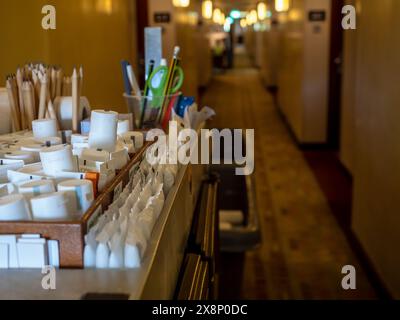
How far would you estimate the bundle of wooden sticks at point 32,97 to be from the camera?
1892 millimetres

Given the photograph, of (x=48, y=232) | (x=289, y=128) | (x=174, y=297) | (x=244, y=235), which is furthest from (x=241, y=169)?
(x=289, y=128)

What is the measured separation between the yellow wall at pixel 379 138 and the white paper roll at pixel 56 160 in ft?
7.86

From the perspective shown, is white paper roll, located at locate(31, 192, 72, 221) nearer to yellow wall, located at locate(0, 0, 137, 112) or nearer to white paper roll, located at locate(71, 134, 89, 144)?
white paper roll, located at locate(71, 134, 89, 144)

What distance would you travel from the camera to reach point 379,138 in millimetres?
3746

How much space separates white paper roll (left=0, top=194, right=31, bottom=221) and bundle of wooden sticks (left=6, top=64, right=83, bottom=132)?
76cm

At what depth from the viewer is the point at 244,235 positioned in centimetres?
328

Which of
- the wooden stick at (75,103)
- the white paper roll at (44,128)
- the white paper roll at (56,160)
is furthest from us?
the wooden stick at (75,103)

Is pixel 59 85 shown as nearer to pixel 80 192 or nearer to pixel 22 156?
pixel 22 156

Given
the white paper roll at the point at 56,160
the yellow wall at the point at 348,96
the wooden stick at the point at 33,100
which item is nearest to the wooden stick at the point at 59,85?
the wooden stick at the point at 33,100

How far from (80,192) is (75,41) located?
265 cm

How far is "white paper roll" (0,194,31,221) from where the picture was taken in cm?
113

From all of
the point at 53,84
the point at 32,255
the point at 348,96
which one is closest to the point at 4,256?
the point at 32,255

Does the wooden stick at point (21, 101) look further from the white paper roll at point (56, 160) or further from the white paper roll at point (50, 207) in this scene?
the white paper roll at point (50, 207)

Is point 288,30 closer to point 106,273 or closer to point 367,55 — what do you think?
point 367,55
